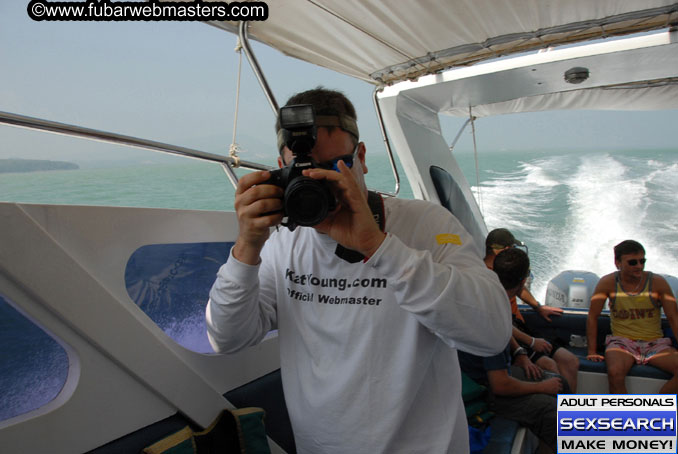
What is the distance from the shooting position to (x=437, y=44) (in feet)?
7.82

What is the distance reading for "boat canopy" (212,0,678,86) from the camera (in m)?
1.83

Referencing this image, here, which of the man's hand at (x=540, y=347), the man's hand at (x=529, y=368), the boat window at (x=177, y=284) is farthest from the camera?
the man's hand at (x=540, y=347)

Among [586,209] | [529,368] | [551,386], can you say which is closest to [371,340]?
[551,386]

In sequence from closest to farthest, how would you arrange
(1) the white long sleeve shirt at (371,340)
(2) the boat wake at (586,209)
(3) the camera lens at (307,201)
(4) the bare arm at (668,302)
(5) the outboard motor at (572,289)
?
(3) the camera lens at (307,201)
(1) the white long sleeve shirt at (371,340)
(4) the bare arm at (668,302)
(5) the outboard motor at (572,289)
(2) the boat wake at (586,209)

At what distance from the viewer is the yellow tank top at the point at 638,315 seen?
8.27 ft

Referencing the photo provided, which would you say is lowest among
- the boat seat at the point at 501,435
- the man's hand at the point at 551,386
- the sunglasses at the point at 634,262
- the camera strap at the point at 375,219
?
the boat seat at the point at 501,435

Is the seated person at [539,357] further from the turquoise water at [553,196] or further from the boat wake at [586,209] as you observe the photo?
the boat wake at [586,209]

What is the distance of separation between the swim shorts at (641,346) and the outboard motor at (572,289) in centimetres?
108

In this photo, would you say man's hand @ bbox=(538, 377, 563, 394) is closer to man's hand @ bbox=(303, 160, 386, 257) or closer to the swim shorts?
the swim shorts

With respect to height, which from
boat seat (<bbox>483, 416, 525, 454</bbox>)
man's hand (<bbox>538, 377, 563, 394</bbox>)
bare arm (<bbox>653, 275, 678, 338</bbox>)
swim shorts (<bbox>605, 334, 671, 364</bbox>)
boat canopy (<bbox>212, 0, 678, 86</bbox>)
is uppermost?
boat canopy (<bbox>212, 0, 678, 86</bbox>)

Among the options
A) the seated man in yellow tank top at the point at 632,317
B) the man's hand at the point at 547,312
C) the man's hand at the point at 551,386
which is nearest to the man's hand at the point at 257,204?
the man's hand at the point at 551,386

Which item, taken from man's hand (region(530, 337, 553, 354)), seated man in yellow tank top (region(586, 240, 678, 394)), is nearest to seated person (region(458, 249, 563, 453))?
man's hand (region(530, 337, 553, 354))

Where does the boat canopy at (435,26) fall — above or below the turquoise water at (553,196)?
above

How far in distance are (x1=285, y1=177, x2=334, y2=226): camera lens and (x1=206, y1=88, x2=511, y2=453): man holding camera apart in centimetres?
2
